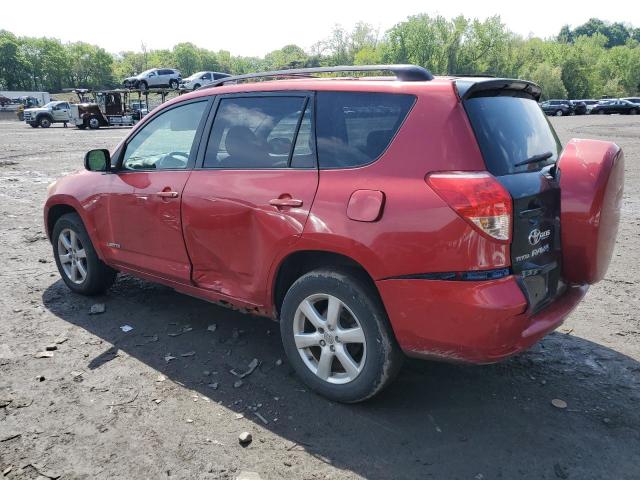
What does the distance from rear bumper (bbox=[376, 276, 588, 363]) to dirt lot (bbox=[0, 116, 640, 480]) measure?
526 millimetres

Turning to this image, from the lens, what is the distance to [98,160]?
4.46 metres

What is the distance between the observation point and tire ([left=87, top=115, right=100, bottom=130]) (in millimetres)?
34781

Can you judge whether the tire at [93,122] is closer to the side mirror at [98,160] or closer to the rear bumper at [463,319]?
the side mirror at [98,160]

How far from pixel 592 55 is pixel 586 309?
379 ft

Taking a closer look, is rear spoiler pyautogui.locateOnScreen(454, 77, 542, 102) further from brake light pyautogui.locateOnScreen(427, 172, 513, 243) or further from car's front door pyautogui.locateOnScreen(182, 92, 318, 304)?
car's front door pyautogui.locateOnScreen(182, 92, 318, 304)

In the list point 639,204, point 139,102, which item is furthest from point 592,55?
point 639,204

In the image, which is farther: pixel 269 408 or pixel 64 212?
pixel 64 212

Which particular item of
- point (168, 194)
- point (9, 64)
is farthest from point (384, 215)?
point (9, 64)

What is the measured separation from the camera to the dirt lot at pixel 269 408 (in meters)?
2.68

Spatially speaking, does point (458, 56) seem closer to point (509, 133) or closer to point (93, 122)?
point (93, 122)

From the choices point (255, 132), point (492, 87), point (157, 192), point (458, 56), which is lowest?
point (157, 192)

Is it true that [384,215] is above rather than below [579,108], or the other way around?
above

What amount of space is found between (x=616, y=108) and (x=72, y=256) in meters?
61.4

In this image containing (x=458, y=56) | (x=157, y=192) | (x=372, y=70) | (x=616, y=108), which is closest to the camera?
(x=372, y=70)
